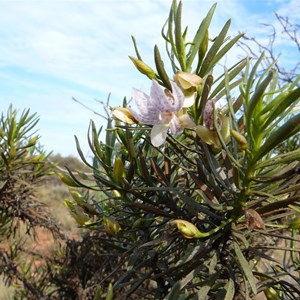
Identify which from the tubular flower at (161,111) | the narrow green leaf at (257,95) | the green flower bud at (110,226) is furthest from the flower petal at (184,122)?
the green flower bud at (110,226)

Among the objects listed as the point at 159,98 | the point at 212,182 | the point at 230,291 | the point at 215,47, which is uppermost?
the point at 215,47

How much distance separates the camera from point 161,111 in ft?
2.28

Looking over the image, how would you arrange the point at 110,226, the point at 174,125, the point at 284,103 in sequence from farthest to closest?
1. the point at 110,226
2. the point at 174,125
3. the point at 284,103

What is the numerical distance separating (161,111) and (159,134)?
0.12ft

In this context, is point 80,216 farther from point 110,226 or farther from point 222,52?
point 222,52

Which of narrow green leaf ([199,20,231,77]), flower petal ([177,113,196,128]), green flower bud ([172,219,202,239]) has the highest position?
narrow green leaf ([199,20,231,77])

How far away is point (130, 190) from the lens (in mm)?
766

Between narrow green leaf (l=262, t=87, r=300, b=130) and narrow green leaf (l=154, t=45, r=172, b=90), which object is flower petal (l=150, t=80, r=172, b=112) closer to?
narrow green leaf (l=154, t=45, r=172, b=90)

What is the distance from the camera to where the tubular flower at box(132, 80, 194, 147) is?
0.68 metres

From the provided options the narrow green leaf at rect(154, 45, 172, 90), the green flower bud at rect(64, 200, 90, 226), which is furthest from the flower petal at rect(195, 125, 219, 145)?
the green flower bud at rect(64, 200, 90, 226)

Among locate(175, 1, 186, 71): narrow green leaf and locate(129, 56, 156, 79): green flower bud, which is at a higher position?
locate(175, 1, 186, 71): narrow green leaf

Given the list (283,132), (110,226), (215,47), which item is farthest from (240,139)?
(110,226)

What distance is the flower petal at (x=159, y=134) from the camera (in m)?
0.68

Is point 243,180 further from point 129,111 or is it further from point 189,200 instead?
point 129,111
